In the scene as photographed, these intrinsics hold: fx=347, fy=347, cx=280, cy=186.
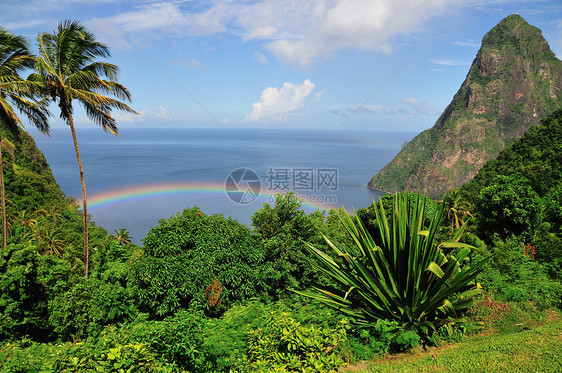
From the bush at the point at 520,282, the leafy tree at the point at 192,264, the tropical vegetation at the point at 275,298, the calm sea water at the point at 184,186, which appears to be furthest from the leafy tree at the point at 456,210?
the calm sea water at the point at 184,186

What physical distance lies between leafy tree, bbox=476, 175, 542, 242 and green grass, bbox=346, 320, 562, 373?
11.2 metres

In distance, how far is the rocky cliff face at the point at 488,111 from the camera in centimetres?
11481

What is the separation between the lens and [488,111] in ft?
403

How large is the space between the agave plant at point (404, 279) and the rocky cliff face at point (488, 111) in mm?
111967

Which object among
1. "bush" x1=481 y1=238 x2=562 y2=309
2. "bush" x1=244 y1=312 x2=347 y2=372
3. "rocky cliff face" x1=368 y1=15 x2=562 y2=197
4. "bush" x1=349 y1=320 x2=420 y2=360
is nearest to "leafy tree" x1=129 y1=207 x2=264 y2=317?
"bush" x1=244 y1=312 x2=347 y2=372

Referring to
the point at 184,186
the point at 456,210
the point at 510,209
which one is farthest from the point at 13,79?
the point at 184,186

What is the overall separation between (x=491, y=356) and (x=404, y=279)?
4.84ft

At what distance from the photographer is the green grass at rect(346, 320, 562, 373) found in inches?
143

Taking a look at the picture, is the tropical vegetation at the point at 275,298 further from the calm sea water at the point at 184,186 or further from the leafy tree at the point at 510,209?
the calm sea water at the point at 184,186

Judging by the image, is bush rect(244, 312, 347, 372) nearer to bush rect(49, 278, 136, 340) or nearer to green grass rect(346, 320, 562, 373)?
green grass rect(346, 320, 562, 373)

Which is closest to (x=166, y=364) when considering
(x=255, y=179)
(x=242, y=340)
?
(x=242, y=340)

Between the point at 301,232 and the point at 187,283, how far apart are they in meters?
3.45

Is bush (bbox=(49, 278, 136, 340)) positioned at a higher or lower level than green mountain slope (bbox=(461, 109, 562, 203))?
lower

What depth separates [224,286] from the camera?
8.22 metres
